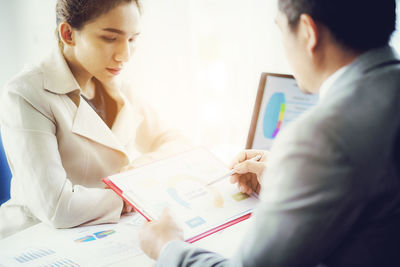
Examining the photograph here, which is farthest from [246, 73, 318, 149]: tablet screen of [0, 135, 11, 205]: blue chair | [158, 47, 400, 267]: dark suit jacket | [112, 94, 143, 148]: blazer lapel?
[0, 135, 11, 205]: blue chair

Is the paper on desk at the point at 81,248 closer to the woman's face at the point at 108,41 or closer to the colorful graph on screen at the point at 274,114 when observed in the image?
the woman's face at the point at 108,41

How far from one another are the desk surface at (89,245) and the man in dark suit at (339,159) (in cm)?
28

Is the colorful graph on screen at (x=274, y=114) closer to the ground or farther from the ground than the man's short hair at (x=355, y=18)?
closer to the ground

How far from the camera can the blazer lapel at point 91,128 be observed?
108cm

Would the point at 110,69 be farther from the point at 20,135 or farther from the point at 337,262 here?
the point at 337,262

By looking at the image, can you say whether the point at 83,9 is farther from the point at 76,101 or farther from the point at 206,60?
the point at 206,60

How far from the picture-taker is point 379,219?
20.5 inches

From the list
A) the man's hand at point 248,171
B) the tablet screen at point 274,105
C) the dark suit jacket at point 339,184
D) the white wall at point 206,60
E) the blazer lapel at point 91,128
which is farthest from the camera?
the white wall at point 206,60

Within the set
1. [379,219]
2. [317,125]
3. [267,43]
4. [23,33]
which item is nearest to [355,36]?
[317,125]

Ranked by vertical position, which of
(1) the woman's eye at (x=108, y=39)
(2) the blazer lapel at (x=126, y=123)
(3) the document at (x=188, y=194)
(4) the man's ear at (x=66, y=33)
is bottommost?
(3) the document at (x=188, y=194)

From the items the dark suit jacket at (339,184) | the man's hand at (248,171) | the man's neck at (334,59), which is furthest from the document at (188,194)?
the man's neck at (334,59)

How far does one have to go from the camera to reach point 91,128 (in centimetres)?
112

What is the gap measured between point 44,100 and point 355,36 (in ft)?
2.75

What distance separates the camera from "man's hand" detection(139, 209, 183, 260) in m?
0.71
